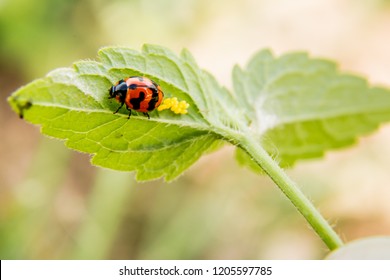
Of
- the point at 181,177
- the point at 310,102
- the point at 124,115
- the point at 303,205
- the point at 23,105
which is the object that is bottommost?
the point at 303,205

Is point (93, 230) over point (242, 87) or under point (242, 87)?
over

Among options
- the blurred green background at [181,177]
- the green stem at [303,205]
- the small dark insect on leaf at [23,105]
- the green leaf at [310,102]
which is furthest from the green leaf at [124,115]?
the blurred green background at [181,177]

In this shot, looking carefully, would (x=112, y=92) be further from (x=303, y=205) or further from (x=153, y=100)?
(x=303, y=205)

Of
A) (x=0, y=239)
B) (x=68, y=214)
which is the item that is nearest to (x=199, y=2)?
(x=68, y=214)

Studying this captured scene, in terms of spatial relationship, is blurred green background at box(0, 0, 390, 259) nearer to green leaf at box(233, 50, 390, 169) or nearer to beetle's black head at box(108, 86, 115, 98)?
green leaf at box(233, 50, 390, 169)

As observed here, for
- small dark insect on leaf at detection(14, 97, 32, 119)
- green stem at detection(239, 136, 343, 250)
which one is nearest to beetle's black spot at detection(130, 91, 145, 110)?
small dark insect on leaf at detection(14, 97, 32, 119)

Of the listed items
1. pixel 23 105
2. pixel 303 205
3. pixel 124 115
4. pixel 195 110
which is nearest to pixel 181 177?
pixel 195 110
